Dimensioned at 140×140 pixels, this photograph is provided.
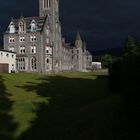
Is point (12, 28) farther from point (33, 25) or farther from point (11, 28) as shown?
point (33, 25)

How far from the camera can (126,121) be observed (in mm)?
12586

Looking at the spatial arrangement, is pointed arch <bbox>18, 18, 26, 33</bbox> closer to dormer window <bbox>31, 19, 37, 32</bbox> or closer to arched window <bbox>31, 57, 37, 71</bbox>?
dormer window <bbox>31, 19, 37, 32</bbox>

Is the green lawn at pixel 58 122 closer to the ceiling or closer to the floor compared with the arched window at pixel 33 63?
closer to the floor

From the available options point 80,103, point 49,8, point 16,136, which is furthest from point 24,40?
point 16,136

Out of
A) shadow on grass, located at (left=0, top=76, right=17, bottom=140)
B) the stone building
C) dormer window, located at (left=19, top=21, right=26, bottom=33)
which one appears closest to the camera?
shadow on grass, located at (left=0, top=76, right=17, bottom=140)

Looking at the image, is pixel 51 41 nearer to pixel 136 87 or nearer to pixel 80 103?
pixel 80 103

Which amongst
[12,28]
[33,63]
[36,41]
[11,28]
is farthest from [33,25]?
[33,63]

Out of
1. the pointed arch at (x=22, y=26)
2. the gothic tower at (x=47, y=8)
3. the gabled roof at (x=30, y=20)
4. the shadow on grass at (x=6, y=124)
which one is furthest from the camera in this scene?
the gothic tower at (x=47, y=8)

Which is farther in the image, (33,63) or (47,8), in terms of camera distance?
(47,8)

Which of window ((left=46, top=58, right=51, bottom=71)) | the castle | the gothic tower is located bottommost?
window ((left=46, top=58, right=51, bottom=71))

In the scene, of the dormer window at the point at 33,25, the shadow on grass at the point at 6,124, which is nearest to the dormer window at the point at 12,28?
the dormer window at the point at 33,25

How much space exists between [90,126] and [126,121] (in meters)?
2.57

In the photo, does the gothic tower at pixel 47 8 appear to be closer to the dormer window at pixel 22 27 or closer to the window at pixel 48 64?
the dormer window at pixel 22 27

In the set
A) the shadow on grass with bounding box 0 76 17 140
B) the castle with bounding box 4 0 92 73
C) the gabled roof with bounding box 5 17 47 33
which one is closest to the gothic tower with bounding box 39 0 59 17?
the castle with bounding box 4 0 92 73
